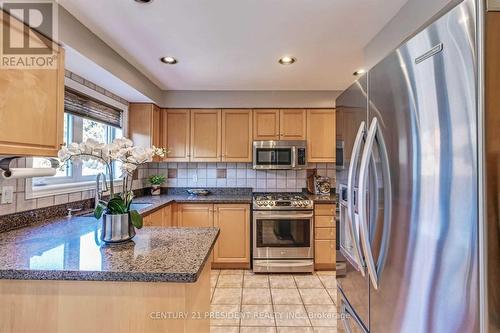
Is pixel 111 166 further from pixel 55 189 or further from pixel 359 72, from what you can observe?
pixel 359 72

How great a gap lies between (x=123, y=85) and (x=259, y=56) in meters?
1.35

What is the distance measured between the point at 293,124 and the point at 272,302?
2.22 metres

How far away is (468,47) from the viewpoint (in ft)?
2.32

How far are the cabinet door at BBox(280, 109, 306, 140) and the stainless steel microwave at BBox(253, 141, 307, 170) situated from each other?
17cm

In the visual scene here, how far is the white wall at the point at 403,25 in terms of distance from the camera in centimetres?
136

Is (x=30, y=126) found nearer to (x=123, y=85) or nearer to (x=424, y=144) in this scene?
(x=123, y=85)

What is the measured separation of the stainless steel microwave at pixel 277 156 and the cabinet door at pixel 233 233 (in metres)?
0.64

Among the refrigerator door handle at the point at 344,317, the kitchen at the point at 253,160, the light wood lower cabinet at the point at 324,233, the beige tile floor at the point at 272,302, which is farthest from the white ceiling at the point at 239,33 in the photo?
the beige tile floor at the point at 272,302

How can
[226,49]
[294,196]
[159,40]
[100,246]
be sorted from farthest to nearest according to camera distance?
[294,196]
[226,49]
[159,40]
[100,246]

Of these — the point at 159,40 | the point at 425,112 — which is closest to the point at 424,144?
the point at 425,112

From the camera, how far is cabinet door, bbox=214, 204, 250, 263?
3.43 m

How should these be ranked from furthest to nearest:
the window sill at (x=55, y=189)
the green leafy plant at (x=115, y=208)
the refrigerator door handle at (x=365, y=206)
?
the window sill at (x=55, y=189), the green leafy plant at (x=115, y=208), the refrigerator door handle at (x=365, y=206)

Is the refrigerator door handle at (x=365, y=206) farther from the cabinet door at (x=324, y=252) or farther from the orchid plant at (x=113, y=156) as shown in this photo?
the cabinet door at (x=324, y=252)

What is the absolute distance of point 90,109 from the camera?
260cm
